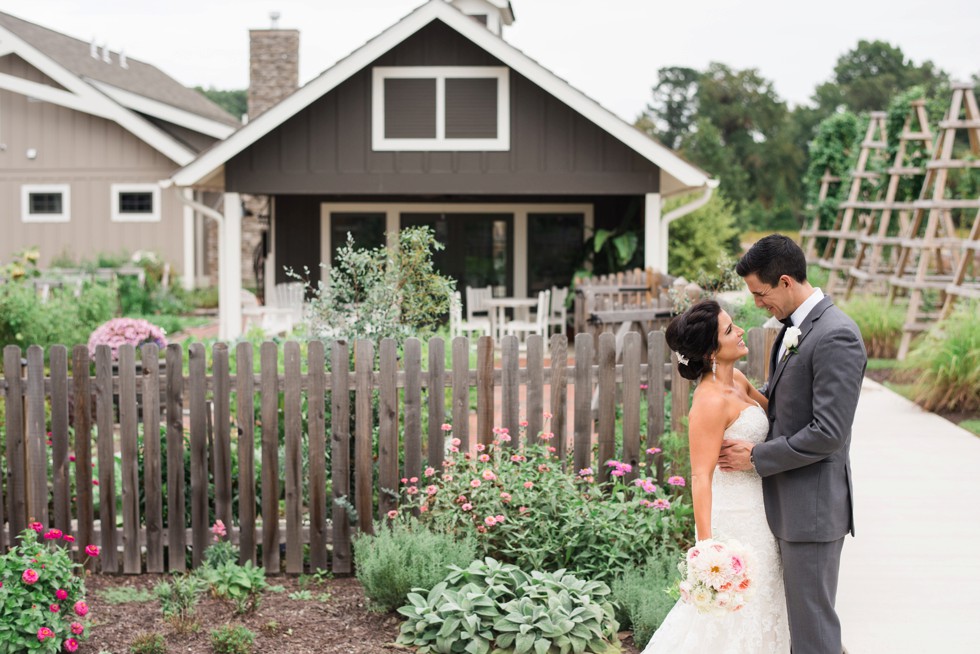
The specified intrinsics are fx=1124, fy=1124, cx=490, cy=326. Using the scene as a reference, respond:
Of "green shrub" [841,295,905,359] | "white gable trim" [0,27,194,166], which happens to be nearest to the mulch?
"green shrub" [841,295,905,359]

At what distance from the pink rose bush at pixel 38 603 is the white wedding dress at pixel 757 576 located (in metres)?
2.53

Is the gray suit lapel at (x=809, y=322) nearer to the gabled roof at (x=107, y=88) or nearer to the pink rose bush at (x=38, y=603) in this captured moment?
the pink rose bush at (x=38, y=603)

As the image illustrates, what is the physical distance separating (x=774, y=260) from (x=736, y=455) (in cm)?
66

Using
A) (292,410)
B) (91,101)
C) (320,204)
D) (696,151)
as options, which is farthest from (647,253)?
(696,151)

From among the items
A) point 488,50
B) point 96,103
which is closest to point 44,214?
→ point 96,103

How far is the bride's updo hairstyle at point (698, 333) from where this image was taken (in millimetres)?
3717

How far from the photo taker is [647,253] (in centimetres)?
1488

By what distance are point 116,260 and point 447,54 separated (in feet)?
37.4

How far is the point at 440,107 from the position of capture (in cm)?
1465

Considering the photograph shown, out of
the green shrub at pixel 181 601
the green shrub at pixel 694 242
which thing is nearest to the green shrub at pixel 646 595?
the green shrub at pixel 181 601

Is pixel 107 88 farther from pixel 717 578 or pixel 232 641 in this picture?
pixel 717 578

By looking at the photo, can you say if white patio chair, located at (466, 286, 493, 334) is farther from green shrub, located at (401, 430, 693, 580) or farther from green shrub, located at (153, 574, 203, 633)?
green shrub, located at (153, 574, 203, 633)

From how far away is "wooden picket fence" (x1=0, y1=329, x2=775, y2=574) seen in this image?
19.6 ft

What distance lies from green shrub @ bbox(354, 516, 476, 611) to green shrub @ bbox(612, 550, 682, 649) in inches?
28.6
